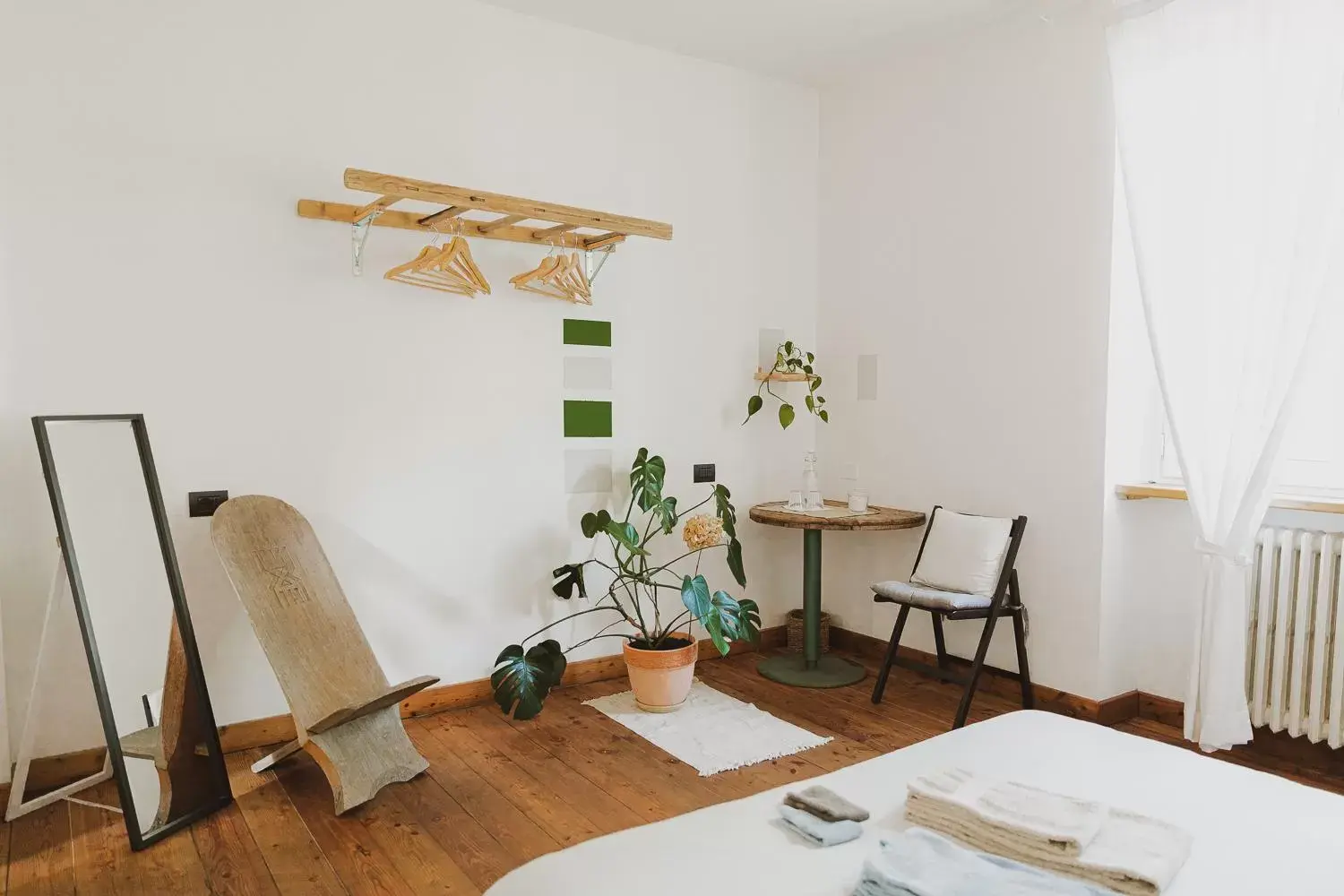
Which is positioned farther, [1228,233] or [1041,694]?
[1041,694]

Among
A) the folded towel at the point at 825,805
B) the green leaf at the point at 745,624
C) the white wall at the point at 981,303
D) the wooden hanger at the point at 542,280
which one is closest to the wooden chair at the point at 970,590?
the white wall at the point at 981,303

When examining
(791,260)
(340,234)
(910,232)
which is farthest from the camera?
(791,260)

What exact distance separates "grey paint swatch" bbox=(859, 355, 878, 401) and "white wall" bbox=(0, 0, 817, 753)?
509mm

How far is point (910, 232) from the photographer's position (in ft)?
13.9

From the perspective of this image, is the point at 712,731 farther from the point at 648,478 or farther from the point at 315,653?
the point at 315,653

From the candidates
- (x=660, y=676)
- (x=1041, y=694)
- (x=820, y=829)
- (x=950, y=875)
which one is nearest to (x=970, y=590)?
(x=1041, y=694)

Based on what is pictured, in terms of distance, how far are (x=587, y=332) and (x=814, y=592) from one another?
154 centimetres

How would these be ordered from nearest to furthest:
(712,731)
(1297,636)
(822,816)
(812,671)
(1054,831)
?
(1054,831) → (822,816) → (1297,636) → (712,731) → (812,671)

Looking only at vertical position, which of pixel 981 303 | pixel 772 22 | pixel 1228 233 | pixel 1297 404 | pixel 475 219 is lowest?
pixel 1297 404

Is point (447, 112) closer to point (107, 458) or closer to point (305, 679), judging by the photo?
point (107, 458)

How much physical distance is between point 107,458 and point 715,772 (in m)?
2.16

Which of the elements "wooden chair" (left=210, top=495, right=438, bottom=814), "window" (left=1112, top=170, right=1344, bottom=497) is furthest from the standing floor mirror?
"window" (left=1112, top=170, right=1344, bottom=497)

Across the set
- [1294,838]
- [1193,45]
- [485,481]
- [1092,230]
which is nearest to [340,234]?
[485,481]

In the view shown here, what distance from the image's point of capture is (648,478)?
12.7ft
